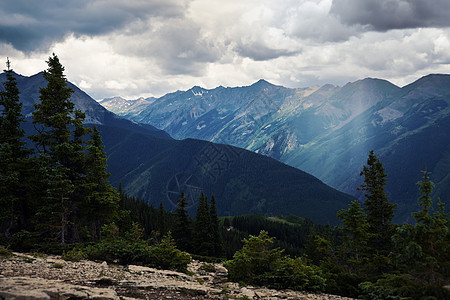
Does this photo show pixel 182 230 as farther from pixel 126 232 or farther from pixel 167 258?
pixel 167 258

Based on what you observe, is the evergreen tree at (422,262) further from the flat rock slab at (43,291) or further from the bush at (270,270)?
the flat rock slab at (43,291)

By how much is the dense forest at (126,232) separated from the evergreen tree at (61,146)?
0.31ft

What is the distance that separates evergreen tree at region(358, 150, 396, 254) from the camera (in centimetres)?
3231

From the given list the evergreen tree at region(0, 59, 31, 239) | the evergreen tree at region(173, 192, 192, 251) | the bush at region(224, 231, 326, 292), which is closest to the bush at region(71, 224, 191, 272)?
the bush at region(224, 231, 326, 292)

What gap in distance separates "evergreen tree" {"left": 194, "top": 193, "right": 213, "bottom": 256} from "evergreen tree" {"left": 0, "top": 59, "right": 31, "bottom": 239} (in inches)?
1397

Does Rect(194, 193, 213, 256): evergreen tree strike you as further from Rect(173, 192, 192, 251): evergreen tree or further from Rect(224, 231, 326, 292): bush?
Rect(224, 231, 326, 292): bush

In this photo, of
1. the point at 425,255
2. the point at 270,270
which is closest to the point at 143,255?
the point at 270,270

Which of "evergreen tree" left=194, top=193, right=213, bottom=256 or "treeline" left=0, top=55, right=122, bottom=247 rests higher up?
"treeline" left=0, top=55, right=122, bottom=247

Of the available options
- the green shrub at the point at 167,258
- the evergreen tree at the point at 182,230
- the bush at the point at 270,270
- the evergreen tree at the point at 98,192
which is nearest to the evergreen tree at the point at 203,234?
the evergreen tree at the point at 182,230

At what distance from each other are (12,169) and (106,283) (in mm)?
18377

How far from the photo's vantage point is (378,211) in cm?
3334

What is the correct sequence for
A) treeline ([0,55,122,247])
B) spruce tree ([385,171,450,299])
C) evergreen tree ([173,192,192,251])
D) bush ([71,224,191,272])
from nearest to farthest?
spruce tree ([385,171,450,299])
bush ([71,224,191,272])
treeline ([0,55,122,247])
evergreen tree ([173,192,192,251])

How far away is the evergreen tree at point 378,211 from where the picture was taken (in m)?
32.3

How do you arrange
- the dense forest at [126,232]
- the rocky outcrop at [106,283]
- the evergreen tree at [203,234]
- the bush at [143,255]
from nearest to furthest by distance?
the rocky outcrop at [106,283] → the dense forest at [126,232] → the bush at [143,255] → the evergreen tree at [203,234]
